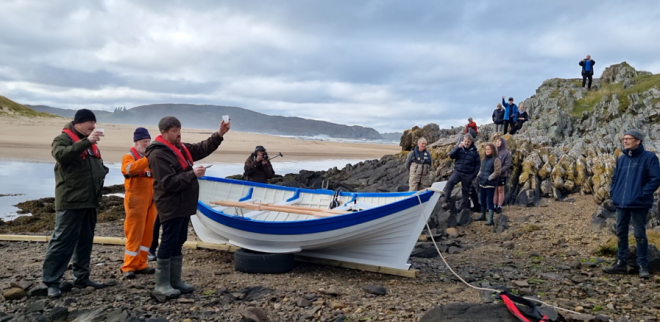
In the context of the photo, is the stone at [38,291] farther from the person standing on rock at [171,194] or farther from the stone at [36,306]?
the person standing on rock at [171,194]

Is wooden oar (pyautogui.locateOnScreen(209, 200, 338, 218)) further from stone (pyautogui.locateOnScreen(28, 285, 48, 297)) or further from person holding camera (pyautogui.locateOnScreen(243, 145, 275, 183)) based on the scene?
stone (pyautogui.locateOnScreen(28, 285, 48, 297))

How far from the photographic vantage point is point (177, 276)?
19.2ft

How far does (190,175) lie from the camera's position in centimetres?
538

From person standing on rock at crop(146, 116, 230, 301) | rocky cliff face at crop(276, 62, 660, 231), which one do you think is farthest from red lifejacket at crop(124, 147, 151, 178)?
rocky cliff face at crop(276, 62, 660, 231)

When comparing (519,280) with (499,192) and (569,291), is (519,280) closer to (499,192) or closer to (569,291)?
(569,291)

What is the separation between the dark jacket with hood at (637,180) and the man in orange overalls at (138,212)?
21.8 ft

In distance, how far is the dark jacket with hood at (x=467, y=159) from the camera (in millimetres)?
11023

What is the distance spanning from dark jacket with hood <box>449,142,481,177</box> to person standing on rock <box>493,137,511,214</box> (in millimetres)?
564

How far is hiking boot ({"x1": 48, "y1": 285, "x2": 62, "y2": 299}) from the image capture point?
5641 mm

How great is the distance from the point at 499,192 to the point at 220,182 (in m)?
6.82

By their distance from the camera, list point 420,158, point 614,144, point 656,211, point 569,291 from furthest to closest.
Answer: point 614,144, point 420,158, point 656,211, point 569,291

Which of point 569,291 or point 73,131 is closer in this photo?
point 73,131

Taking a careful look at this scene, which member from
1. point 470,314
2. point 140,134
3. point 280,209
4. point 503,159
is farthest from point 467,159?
point 140,134

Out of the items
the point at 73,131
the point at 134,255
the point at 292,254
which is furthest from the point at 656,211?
the point at 73,131
